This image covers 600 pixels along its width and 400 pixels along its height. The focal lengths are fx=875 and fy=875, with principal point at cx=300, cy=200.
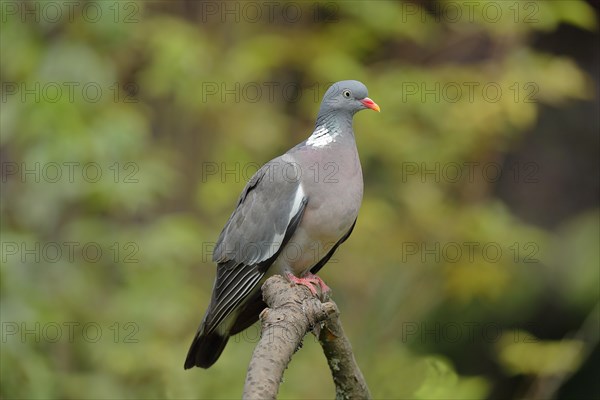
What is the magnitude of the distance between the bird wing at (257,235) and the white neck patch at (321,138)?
120 mm

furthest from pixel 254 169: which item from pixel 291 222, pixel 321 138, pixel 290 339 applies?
pixel 290 339

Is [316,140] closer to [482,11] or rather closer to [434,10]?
[482,11]

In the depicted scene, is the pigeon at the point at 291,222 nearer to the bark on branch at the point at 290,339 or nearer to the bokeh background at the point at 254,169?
the bokeh background at the point at 254,169

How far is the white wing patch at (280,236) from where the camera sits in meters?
3.21

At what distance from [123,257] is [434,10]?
311cm

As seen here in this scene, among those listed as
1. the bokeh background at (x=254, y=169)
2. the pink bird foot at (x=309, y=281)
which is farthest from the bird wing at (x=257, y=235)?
the bokeh background at (x=254, y=169)

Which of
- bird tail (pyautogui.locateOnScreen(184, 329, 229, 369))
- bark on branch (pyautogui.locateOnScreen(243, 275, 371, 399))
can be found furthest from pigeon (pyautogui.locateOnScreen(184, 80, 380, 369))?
bark on branch (pyautogui.locateOnScreen(243, 275, 371, 399))

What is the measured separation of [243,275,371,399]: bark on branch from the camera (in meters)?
1.74

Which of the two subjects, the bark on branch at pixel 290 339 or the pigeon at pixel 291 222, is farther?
the pigeon at pixel 291 222

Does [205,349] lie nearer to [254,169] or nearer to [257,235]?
[257,235]

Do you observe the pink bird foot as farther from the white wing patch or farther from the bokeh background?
the bokeh background

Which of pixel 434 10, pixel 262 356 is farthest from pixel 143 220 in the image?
pixel 262 356

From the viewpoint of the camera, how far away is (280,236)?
10.6ft

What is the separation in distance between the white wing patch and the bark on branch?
0.59 metres
